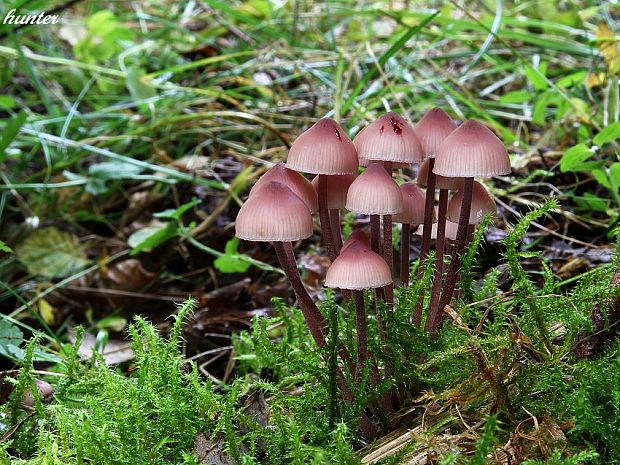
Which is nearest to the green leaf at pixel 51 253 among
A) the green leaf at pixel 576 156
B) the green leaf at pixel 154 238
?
the green leaf at pixel 154 238

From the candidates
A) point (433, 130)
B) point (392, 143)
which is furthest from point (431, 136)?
point (392, 143)

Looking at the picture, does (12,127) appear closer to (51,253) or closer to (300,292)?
(51,253)

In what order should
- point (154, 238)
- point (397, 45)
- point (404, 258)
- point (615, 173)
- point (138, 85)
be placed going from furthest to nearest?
point (138, 85), point (154, 238), point (397, 45), point (615, 173), point (404, 258)

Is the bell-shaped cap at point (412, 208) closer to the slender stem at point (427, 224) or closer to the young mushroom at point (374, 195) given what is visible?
the slender stem at point (427, 224)

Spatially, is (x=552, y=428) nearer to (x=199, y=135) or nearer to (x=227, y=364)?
(x=227, y=364)

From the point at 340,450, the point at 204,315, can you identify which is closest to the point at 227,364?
the point at 204,315

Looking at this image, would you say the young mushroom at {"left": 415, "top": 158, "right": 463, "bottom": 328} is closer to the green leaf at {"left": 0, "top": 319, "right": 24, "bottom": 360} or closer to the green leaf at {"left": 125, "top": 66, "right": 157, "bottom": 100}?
the green leaf at {"left": 0, "top": 319, "right": 24, "bottom": 360}
